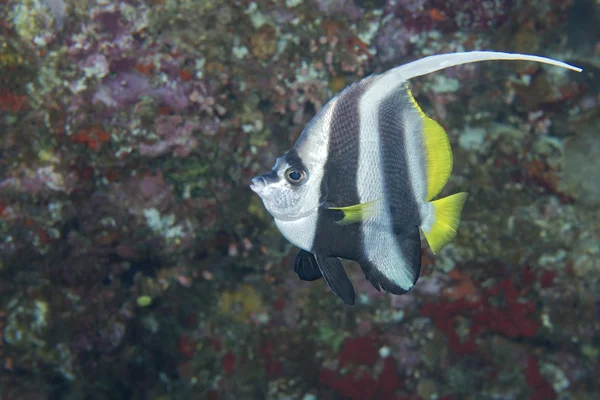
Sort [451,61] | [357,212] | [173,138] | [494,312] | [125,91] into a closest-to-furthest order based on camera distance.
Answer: [451,61], [357,212], [125,91], [173,138], [494,312]

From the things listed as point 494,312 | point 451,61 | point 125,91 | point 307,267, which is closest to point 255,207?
point 125,91

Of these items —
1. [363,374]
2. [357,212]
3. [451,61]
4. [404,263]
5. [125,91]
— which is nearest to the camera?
[451,61]

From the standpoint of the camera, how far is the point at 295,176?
4.65 ft

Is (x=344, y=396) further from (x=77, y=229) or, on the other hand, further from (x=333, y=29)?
(x=333, y=29)

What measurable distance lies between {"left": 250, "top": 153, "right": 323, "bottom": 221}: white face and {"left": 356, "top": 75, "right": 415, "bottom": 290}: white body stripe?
0.54 feet

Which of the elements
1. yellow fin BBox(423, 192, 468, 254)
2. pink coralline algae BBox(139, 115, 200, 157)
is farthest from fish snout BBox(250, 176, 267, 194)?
pink coralline algae BBox(139, 115, 200, 157)

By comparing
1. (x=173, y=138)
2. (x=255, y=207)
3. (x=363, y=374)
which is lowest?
(x=363, y=374)

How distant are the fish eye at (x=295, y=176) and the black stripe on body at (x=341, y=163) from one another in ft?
0.28

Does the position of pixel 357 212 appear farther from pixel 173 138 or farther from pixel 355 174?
pixel 173 138

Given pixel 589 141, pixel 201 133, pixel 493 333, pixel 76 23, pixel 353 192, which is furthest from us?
pixel 493 333

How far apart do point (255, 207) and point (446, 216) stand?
2590 mm

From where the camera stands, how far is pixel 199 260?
4.03 metres

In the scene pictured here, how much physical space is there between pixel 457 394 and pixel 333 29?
3949 millimetres

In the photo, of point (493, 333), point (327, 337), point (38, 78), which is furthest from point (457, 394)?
point (38, 78)
